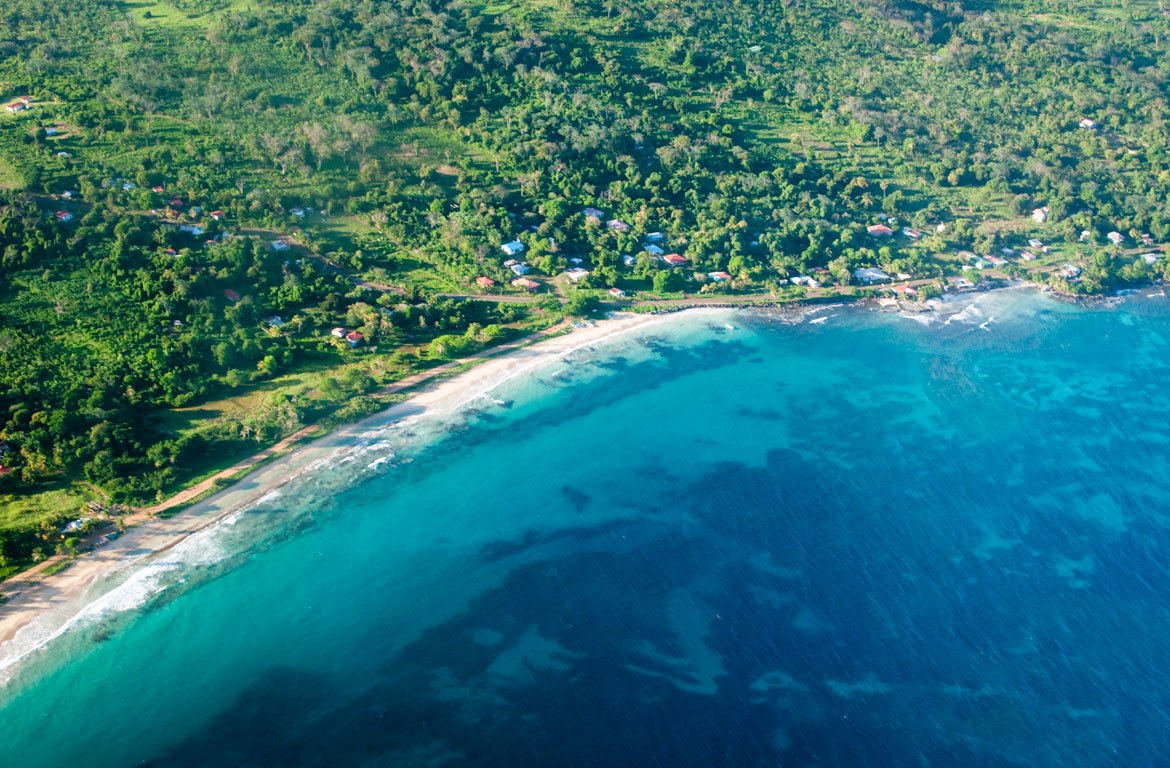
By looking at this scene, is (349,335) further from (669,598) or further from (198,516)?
(669,598)

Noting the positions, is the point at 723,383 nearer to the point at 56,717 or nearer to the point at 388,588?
the point at 388,588

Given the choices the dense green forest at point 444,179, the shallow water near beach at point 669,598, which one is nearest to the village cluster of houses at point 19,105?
the dense green forest at point 444,179

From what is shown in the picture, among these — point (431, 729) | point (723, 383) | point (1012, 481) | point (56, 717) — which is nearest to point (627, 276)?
point (723, 383)

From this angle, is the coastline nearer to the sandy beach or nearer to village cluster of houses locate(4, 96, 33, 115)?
the sandy beach

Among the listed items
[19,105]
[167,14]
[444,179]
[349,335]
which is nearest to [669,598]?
[349,335]

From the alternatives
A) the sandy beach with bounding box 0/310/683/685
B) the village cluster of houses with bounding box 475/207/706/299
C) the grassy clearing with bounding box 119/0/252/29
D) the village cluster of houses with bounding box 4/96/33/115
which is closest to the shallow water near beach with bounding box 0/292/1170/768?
the sandy beach with bounding box 0/310/683/685

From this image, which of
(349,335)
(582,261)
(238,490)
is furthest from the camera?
(582,261)
